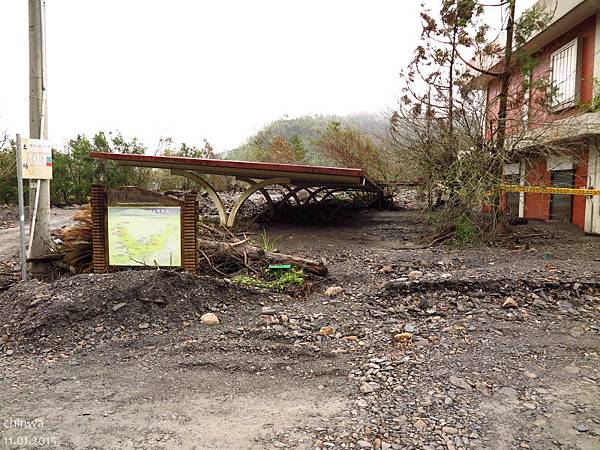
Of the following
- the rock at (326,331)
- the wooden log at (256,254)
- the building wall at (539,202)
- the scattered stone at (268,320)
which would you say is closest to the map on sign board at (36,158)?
Result: the wooden log at (256,254)

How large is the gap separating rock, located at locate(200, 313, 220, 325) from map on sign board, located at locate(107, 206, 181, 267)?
1.47 metres

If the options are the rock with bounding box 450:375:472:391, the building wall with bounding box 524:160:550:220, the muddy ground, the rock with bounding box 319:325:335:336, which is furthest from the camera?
the building wall with bounding box 524:160:550:220

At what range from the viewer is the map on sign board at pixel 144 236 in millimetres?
5945

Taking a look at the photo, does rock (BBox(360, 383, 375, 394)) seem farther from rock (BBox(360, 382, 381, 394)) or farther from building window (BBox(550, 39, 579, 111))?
building window (BBox(550, 39, 579, 111))

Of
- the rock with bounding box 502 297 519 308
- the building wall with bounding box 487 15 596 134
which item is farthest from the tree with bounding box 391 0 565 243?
the rock with bounding box 502 297 519 308

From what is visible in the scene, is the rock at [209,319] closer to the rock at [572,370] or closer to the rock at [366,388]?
the rock at [366,388]

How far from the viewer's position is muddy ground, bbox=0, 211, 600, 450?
273 cm

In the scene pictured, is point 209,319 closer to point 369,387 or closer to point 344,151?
point 369,387

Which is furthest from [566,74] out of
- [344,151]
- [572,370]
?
[344,151]

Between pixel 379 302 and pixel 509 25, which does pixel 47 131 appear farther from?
pixel 509 25

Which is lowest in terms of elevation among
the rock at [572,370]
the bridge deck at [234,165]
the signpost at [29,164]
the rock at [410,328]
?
the rock at [572,370]

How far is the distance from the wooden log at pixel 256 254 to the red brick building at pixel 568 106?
5.93 meters

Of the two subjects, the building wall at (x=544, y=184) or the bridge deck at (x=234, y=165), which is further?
the building wall at (x=544, y=184)

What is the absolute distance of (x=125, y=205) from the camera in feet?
19.7
